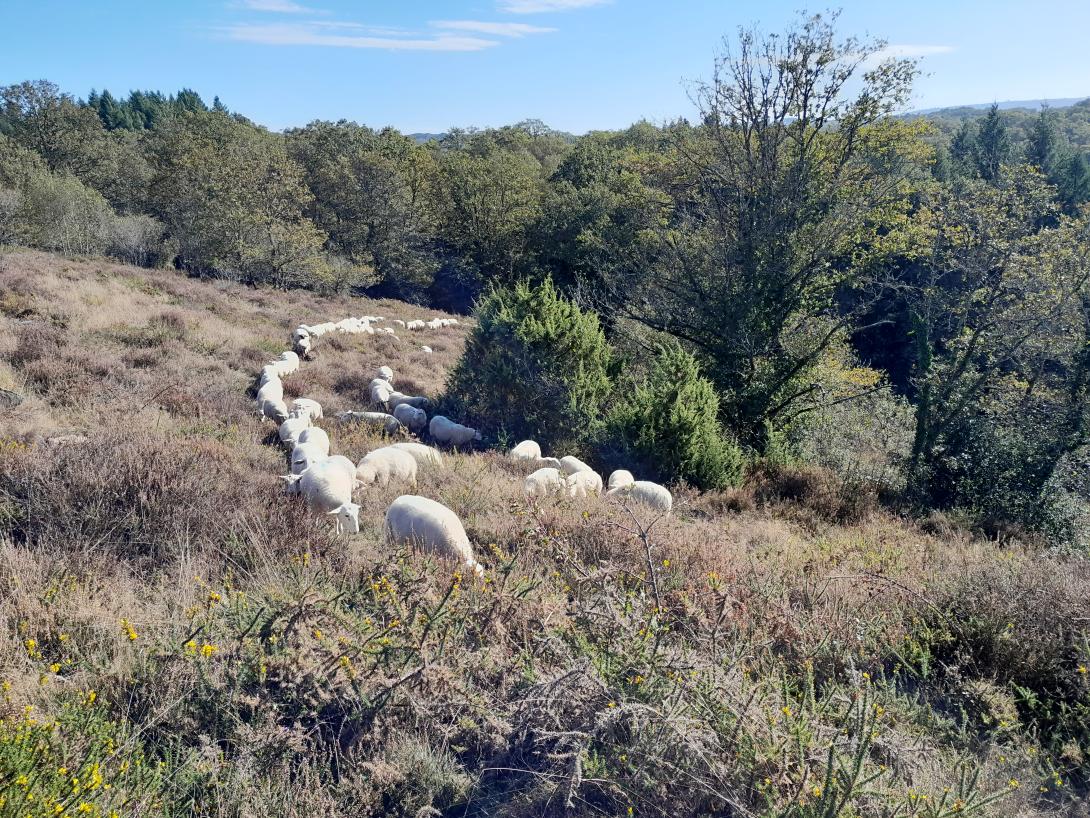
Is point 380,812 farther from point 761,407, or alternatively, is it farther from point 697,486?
point 761,407

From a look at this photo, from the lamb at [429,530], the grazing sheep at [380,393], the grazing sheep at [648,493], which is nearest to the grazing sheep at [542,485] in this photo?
the grazing sheep at [648,493]

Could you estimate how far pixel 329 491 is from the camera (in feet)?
19.1

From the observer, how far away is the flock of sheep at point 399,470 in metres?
5.18

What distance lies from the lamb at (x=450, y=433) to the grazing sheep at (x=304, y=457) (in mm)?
3074

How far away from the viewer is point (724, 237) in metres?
14.4

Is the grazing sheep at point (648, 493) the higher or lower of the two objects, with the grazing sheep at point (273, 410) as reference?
lower

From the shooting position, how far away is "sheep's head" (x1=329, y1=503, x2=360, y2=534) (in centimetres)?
545

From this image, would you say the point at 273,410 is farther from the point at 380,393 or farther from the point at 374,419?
the point at 380,393

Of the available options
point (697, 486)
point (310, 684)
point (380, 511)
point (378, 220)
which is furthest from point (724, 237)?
point (378, 220)

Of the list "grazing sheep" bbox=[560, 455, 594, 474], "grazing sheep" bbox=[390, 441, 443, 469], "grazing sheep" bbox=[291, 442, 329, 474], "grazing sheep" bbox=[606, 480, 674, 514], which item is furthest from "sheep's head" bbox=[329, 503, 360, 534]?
"grazing sheep" bbox=[560, 455, 594, 474]

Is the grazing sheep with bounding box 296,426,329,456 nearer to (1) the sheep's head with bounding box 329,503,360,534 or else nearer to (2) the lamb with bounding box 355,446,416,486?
(2) the lamb with bounding box 355,446,416,486

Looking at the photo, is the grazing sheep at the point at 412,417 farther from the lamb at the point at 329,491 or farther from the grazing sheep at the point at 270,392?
the lamb at the point at 329,491

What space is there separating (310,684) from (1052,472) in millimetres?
11035

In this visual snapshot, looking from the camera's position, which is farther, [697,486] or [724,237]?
[724,237]
